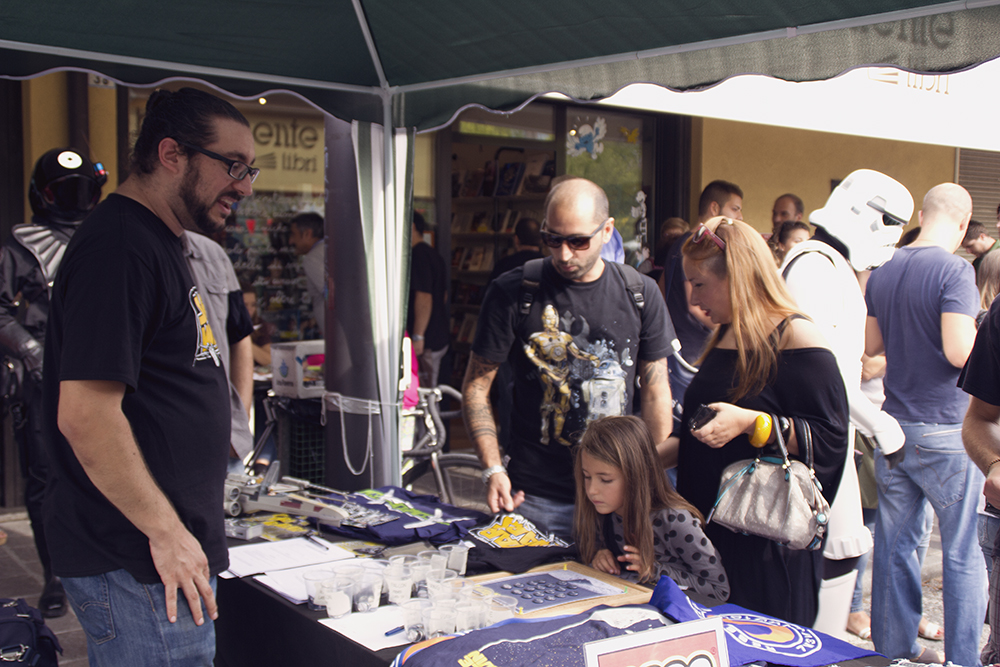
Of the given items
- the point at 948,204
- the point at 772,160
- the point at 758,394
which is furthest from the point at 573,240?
Result: the point at 772,160

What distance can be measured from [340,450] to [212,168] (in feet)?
9.04

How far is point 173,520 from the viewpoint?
70.5 inches

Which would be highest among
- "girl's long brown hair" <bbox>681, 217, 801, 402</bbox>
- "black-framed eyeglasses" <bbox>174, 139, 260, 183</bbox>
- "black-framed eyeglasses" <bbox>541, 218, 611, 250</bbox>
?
"black-framed eyeglasses" <bbox>174, 139, 260, 183</bbox>

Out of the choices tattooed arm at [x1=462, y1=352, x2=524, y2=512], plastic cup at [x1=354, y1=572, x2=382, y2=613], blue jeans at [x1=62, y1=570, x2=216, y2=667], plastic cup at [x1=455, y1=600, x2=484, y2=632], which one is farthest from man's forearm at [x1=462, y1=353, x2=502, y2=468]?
blue jeans at [x1=62, y1=570, x2=216, y2=667]

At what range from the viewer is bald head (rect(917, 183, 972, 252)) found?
3.76m

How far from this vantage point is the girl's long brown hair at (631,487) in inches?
102

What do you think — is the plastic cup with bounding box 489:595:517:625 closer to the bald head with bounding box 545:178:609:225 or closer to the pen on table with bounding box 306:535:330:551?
the pen on table with bounding box 306:535:330:551

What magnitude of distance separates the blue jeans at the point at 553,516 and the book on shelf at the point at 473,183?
246 inches

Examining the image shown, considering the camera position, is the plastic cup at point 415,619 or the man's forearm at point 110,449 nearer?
the man's forearm at point 110,449

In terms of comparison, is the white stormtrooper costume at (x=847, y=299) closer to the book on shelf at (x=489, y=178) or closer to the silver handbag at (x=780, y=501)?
the silver handbag at (x=780, y=501)

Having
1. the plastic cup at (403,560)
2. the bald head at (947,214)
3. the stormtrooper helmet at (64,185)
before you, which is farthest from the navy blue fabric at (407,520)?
the bald head at (947,214)

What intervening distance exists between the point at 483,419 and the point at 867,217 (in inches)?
77.4

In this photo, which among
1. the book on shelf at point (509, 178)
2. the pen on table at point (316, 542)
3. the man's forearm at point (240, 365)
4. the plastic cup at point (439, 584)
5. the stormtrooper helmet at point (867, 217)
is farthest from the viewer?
the book on shelf at point (509, 178)

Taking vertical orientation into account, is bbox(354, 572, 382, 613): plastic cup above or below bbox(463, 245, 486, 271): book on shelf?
below
